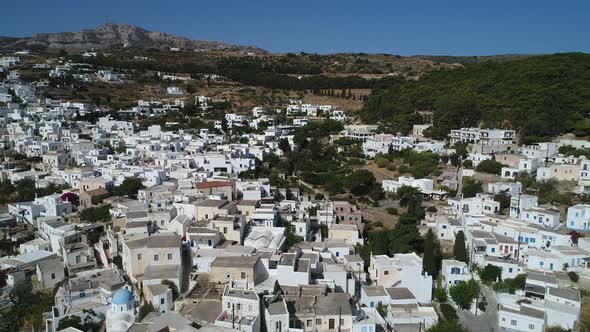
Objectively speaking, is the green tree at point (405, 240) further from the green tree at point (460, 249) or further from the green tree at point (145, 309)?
the green tree at point (145, 309)

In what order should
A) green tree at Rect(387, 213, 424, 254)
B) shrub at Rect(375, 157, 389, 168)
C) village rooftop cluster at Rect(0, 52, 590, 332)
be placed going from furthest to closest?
shrub at Rect(375, 157, 389, 168)
green tree at Rect(387, 213, 424, 254)
village rooftop cluster at Rect(0, 52, 590, 332)

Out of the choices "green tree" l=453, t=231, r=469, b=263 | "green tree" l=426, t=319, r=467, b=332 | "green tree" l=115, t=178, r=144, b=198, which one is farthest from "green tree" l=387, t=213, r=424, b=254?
"green tree" l=115, t=178, r=144, b=198

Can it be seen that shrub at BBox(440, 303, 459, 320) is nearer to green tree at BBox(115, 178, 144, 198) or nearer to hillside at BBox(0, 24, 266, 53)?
green tree at BBox(115, 178, 144, 198)

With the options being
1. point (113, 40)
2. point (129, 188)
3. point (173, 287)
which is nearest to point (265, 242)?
point (173, 287)

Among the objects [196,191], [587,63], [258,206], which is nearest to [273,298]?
[258,206]

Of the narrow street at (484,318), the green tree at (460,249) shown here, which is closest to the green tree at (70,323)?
the narrow street at (484,318)

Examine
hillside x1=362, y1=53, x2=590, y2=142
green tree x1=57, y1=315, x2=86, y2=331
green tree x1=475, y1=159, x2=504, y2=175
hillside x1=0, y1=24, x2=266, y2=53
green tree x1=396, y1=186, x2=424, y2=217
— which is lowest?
green tree x1=57, y1=315, x2=86, y2=331

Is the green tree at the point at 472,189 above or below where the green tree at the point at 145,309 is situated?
above

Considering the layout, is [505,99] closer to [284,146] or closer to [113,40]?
[284,146]
